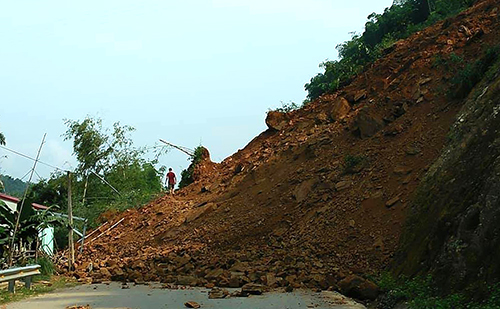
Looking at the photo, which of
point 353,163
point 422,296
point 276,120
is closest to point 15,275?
point 422,296

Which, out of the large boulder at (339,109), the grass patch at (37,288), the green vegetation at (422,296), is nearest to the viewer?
the green vegetation at (422,296)

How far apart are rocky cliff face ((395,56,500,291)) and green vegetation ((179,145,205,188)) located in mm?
13756

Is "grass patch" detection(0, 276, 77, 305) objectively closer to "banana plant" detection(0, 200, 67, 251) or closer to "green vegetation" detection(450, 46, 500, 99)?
"banana plant" detection(0, 200, 67, 251)

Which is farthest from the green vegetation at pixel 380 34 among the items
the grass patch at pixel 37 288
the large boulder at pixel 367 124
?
the grass patch at pixel 37 288

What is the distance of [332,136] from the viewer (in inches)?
764

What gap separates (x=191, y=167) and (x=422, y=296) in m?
17.8

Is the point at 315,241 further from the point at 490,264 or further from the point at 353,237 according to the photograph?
the point at 490,264

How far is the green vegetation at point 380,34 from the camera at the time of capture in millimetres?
25172

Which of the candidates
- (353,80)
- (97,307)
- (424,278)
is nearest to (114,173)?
(353,80)

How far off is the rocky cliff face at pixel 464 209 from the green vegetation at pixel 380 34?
1211 cm

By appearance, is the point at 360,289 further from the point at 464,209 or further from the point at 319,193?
the point at 319,193

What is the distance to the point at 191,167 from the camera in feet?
83.1

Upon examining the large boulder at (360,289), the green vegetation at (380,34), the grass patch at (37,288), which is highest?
the green vegetation at (380,34)

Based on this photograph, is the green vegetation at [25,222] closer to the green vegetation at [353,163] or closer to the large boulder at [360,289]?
the green vegetation at [353,163]
